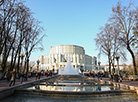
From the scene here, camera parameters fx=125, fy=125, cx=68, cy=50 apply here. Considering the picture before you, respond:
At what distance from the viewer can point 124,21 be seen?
962 inches

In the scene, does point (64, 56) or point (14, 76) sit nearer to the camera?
point (14, 76)

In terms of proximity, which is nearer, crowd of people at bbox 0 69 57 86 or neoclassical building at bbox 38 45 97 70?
crowd of people at bbox 0 69 57 86

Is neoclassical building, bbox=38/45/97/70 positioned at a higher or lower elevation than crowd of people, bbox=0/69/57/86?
higher

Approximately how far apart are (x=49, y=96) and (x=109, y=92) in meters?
4.22

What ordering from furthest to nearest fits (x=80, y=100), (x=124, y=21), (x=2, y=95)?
(x=124, y=21) → (x=2, y=95) → (x=80, y=100)

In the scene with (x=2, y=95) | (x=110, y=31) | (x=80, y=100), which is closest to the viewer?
(x=80, y=100)

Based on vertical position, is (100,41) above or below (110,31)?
below

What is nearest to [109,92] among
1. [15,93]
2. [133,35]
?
[15,93]

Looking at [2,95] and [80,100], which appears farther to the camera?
[2,95]

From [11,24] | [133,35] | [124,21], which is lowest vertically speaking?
[133,35]

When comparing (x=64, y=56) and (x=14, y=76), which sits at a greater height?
(x=64, y=56)

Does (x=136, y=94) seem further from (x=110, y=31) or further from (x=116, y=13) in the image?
(x=110, y=31)

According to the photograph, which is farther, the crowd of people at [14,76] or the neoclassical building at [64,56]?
the neoclassical building at [64,56]

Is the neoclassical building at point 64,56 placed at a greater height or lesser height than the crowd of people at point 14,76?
greater
